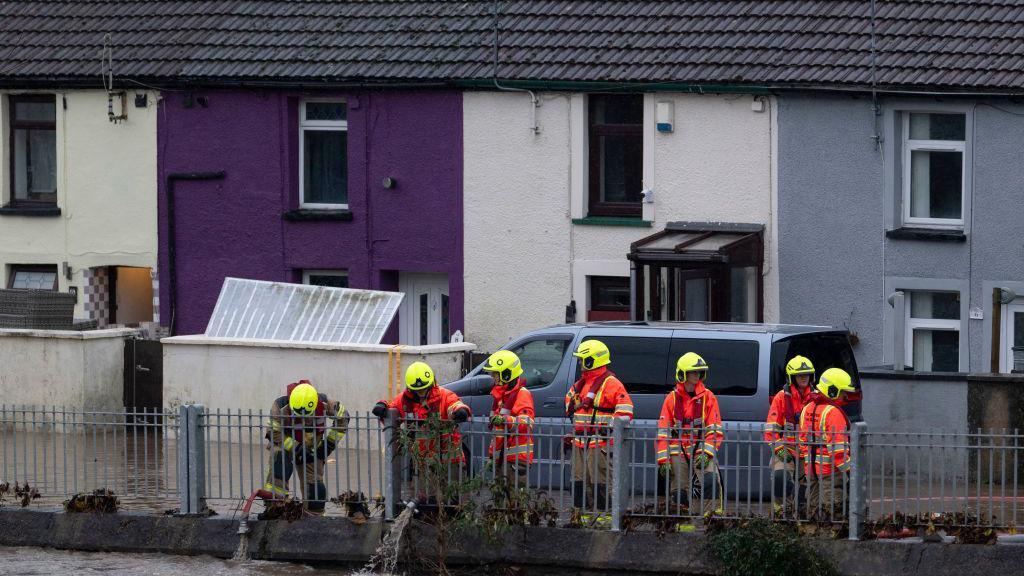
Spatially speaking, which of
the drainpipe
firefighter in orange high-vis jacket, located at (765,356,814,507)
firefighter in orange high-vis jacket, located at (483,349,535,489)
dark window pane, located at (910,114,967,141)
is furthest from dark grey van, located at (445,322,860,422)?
the drainpipe

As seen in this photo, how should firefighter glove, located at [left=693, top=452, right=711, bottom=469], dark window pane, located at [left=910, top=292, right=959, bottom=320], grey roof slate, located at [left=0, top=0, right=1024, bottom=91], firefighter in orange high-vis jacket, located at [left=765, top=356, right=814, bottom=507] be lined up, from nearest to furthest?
firefighter in orange high-vis jacket, located at [left=765, top=356, right=814, bottom=507] < firefighter glove, located at [left=693, top=452, right=711, bottom=469] < grey roof slate, located at [left=0, top=0, right=1024, bottom=91] < dark window pane, located at [left=910, top=292, right=959, bottom=320]

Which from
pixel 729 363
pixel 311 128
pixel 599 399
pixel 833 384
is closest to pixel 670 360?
pixel 729 363

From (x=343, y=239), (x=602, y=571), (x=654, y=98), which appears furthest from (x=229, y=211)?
(x=602, y=571)

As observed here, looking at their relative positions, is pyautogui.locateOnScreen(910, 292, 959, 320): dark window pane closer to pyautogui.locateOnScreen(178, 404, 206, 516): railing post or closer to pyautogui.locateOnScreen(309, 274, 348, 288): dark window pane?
pyautogui.locateOnScreen(309, 274, 348, 288): dark window pane

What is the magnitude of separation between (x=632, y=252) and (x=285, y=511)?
8298 mm

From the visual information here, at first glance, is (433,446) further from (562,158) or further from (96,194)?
(96,194)

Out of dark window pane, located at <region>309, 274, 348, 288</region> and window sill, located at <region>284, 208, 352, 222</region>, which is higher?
window sill, located at <region>284, 208, 352, 222</region>

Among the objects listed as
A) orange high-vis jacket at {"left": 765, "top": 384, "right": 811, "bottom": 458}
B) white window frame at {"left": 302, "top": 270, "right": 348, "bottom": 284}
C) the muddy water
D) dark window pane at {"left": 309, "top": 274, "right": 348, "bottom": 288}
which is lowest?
the muddy water

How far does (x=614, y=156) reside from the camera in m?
24.6

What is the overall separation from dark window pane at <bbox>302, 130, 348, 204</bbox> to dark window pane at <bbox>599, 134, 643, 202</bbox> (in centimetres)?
370

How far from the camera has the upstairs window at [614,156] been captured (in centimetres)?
2447

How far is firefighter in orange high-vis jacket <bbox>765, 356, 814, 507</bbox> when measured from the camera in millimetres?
14688

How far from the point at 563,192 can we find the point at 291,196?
3946 mm

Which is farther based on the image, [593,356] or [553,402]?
[553,402]
